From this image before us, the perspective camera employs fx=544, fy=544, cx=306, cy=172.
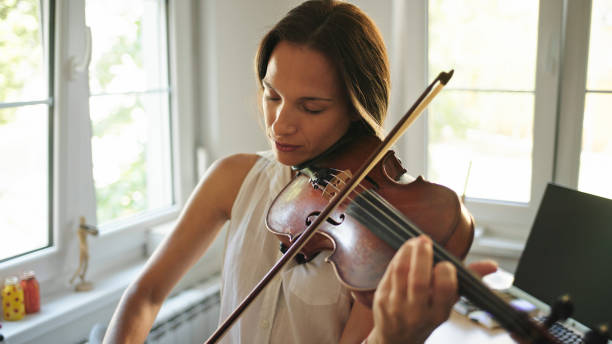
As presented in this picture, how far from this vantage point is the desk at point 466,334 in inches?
54.4

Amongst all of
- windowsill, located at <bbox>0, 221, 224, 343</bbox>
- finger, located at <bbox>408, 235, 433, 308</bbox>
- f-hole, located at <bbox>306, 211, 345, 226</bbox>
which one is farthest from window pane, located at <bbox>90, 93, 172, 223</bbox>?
finger, located at <bbox>408, 235, 433, 308</bbox>

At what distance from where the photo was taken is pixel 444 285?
59 cm

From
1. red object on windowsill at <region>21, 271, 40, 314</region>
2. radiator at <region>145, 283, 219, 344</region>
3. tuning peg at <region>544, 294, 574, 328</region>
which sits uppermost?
tuning peg at <region>544, 294, 574, 328</region>

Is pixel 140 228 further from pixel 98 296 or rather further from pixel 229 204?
pixel 229 204

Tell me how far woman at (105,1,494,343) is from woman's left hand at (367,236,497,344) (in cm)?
16

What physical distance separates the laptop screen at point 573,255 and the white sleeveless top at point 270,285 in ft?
2.04

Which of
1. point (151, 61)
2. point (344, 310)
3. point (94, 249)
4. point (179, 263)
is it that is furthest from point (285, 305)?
→ point (151, 61)

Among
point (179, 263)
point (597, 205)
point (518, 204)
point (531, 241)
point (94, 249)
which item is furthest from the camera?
point (518, 204)

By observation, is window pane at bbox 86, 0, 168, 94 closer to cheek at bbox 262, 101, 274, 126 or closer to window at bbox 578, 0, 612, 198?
cheek at bbox 262, 101, 274, 126

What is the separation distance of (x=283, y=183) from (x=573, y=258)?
0.74 m

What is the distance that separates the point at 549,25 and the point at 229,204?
4.26 ft

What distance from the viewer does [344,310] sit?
1.02 meters

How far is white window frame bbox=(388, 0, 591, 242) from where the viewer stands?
71.6 inches

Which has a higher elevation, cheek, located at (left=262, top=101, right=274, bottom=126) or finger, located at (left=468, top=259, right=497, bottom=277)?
cheek, located at (left=262, top=101, right=274, bottom=126)
